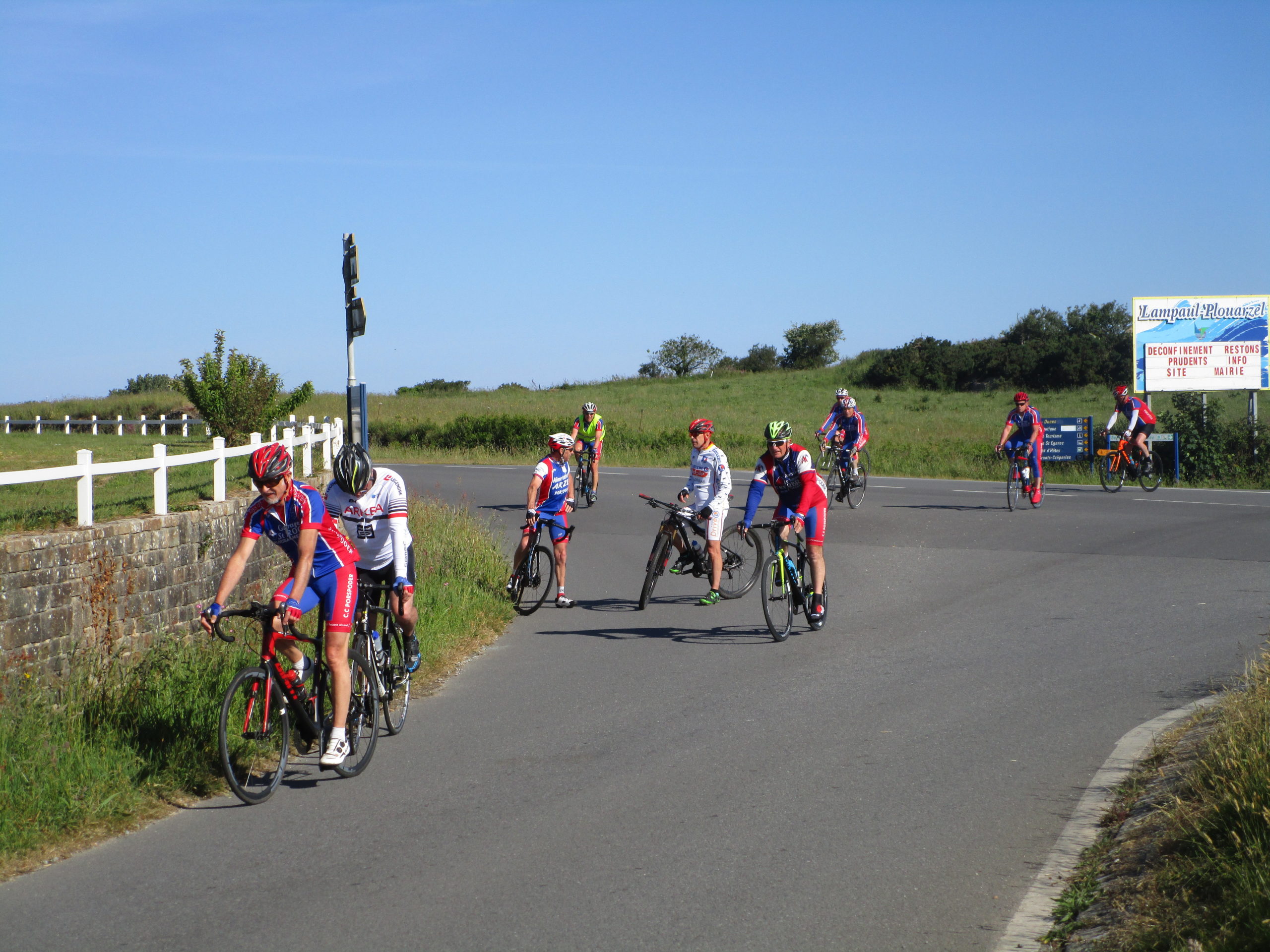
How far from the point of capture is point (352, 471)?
7.15 meters

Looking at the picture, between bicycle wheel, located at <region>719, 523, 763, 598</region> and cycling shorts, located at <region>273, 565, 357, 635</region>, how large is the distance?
6129 mm

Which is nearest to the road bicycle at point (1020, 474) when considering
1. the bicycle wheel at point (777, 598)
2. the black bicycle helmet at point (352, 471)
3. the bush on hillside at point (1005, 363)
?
the bicycle wheel at point (777, 598)

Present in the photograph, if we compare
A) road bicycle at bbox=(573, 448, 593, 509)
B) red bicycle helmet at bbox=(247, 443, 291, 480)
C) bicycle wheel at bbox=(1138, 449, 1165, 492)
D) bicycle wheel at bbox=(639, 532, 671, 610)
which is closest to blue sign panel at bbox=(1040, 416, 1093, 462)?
bicycle wheel at bbox=(1138, 449, 1165, 492)

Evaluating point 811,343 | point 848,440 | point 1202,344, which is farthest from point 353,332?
point 811,343

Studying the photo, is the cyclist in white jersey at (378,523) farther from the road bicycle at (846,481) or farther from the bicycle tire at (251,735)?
the road bicycle at (846,481)

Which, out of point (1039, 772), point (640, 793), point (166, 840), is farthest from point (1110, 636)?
point (166, 840)

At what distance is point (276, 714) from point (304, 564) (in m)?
0.88

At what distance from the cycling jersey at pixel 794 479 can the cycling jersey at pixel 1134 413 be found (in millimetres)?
14110

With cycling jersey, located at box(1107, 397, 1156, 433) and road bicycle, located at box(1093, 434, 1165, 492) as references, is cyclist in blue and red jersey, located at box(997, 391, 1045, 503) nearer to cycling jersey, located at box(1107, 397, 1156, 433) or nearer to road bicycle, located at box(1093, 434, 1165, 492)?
cycling jersey, located at box(1107, 397, 1156, 433)

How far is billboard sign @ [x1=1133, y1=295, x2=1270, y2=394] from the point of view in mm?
30875

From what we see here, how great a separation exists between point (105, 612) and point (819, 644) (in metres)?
5.80

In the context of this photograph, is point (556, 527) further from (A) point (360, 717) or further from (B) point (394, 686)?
(A) point (360, 717)

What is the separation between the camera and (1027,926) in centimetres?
441

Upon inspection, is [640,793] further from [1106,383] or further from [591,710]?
[1106,383]
